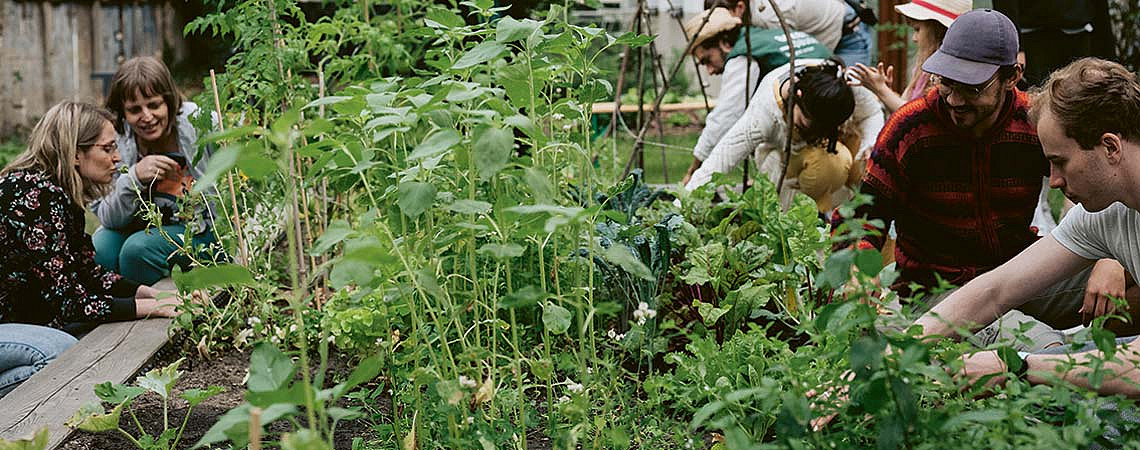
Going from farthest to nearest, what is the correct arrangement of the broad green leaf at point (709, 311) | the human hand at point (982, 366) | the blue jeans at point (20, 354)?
the blue jeans at point (20, 354)
the broad green leaf at point (709, 311)
the human hand at point (982, 366)

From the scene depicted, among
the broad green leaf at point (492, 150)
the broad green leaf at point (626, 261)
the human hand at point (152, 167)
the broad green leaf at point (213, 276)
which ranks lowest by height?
the human hand at point (152, 167)

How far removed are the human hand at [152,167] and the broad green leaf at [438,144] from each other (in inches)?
93.2

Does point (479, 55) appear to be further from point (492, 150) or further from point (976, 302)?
point (976, 302)

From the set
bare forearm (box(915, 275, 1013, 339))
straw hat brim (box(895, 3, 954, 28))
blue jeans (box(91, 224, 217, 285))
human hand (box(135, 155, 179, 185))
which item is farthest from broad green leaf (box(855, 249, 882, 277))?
blue jeans (box(91, 224, 217, 285))

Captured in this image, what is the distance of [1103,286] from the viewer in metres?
2.91

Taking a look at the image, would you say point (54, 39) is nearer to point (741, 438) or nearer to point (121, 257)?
point (121, 257)

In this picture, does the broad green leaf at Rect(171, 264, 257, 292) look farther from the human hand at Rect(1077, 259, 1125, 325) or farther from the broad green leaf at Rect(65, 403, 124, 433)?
the human hand at Rect(1077, 259, 1125, 325)

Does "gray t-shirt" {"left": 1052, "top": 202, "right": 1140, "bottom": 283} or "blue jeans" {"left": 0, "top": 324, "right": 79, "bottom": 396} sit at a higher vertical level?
"gray t-shirt" {"left": 1052, "top": 202, "right": 1140, "bottom": 283}

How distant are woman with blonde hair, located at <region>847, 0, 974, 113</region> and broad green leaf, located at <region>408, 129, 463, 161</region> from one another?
2.34 meters

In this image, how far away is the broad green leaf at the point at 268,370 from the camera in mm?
1531

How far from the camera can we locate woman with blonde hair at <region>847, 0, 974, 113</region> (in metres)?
3.90

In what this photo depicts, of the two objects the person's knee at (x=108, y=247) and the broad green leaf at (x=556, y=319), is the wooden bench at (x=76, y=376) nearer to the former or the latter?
the person's knee at (x=108, y=247)

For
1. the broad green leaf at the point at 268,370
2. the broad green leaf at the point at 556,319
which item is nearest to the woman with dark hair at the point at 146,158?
the broad green leaf at the point at 556,319

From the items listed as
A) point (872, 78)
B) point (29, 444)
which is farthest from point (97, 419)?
point (872, 78)
